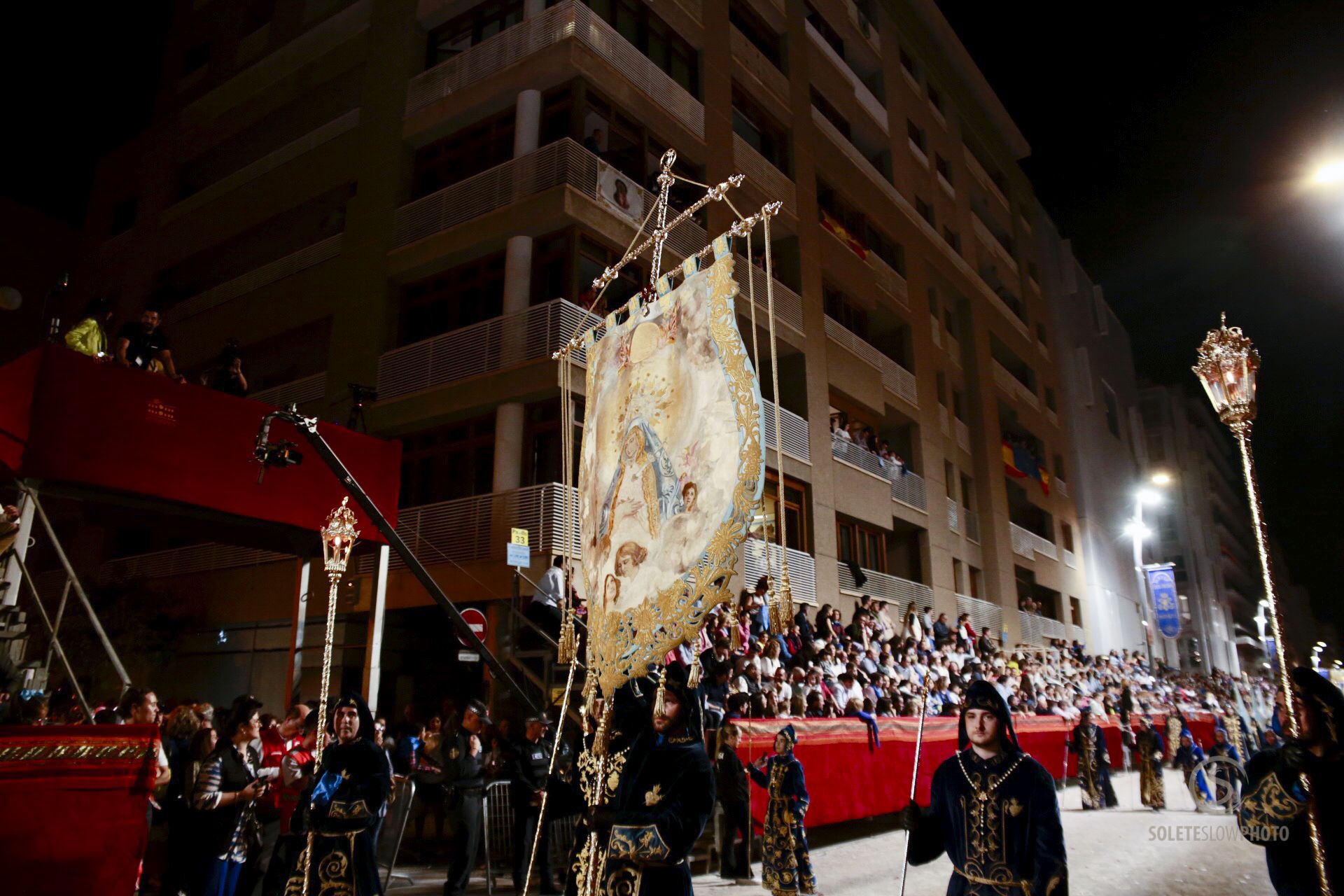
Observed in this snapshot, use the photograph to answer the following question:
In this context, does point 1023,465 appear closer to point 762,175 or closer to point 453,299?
point 762,175

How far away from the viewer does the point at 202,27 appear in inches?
1060

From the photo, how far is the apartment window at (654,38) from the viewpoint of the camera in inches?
773

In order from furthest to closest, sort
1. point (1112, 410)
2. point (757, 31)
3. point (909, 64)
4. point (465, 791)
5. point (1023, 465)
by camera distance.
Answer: point (1112, 410) → point (1023, 465) → point (909, 64) → point (757, 31) → point (465, 791)

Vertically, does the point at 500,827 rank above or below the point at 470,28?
below

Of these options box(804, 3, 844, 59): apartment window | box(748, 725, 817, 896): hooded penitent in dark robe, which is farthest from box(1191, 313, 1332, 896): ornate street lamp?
box(804, 3, 844, 59): apartment window

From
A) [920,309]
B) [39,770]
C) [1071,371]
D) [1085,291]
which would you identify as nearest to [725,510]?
[39,770]

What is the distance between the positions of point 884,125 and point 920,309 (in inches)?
253

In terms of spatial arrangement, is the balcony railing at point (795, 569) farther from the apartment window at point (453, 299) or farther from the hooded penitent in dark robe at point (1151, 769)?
the apartment window at point (453, 299)

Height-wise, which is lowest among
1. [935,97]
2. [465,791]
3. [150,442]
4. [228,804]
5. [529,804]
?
[529,804]

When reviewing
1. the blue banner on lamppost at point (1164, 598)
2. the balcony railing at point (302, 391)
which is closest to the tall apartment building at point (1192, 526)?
the blue banner on lamppost at point (1164, 598)

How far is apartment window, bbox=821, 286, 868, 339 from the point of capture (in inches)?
1024

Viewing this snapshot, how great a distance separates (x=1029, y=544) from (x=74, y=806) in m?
33.0

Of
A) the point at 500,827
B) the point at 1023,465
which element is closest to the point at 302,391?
the point at 500,827

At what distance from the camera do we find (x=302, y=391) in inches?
780
